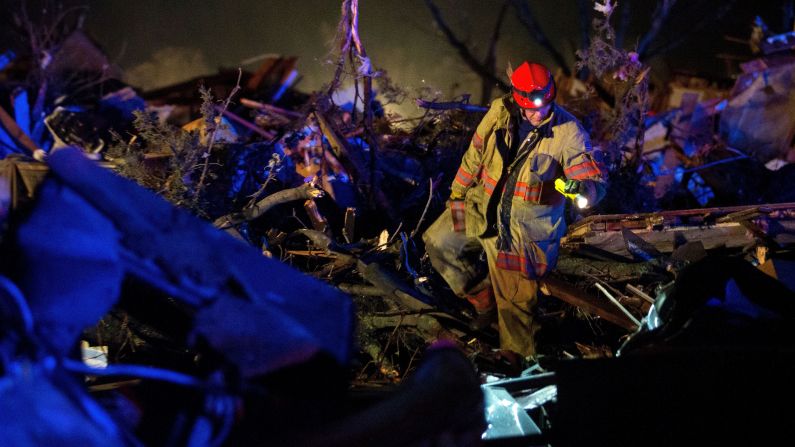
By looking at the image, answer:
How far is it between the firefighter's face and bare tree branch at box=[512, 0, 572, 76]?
235 inches

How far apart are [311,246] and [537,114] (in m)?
2.65

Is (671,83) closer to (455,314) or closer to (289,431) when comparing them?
(455,314)

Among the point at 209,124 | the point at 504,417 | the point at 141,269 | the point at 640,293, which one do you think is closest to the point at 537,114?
the point at 640,293

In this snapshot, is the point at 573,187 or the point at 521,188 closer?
the point at 573,187

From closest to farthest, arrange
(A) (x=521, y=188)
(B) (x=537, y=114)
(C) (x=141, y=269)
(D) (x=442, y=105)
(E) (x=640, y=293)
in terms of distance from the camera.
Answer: (C) (x=141, y=269) → (B) (x=537, y=114) → (A) (x=521, y=188) → (E) (x=640, y=293) → (D) (x=442, y=105)

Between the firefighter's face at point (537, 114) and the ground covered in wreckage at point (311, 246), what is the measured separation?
1.51 meters

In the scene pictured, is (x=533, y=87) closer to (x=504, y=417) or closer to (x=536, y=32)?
(x=504, y=417)

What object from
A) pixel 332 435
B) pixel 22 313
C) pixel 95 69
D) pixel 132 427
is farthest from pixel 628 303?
pixel 95 69

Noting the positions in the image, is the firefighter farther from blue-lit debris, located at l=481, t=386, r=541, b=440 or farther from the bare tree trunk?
A: the bare tree trunk

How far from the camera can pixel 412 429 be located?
1.67 metres

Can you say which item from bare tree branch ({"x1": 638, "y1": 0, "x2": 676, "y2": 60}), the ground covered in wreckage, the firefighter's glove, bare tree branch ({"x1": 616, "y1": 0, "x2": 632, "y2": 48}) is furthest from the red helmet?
bare tree branch ({"x1": 638, "y1": 0, "x2": 676, "y2": 60})

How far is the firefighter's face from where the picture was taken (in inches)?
150

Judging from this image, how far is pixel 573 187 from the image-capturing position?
366 cm

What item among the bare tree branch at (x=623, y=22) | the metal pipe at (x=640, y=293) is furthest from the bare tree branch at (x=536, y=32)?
the metal pipe at (x=640, y=293)
